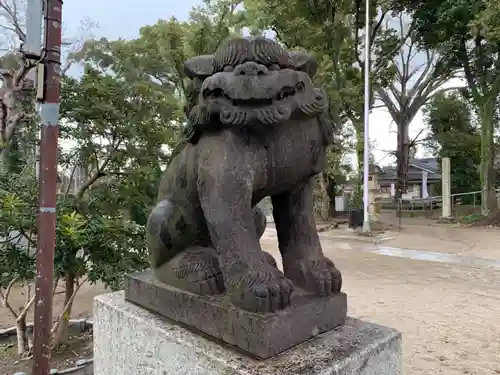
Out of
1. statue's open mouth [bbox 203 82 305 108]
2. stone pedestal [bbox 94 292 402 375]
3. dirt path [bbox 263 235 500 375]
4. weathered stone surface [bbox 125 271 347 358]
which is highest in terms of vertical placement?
statue's open mouth [bbox 203 82 305 108]

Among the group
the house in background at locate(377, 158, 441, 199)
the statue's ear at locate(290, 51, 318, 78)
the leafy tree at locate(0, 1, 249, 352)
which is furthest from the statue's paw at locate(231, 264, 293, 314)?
the house in background at locate(377, 158, 441, 199)

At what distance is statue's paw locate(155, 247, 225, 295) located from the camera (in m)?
1.32

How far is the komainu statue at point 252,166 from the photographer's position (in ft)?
3.82

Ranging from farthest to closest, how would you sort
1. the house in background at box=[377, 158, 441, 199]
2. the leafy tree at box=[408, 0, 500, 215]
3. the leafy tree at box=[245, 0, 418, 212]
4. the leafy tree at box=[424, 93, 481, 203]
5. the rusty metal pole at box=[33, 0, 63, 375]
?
1. the house in background at box=[377, 158, 441, 199]
2. the leafy tree at box=[424, 93, 481, 203]
3. the leafy tree at box=[408, 0, 500, 215]
4. the leafy tree at box=[245, 0, 418, 212]
5. the rusty metal pole at box=[33, 0, 63, 375]

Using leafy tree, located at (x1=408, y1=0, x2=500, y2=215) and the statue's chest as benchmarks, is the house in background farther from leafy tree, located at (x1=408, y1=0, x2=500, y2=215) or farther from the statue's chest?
the statue's chest

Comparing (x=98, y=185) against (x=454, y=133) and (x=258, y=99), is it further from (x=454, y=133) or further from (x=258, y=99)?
(x=454, y=133)

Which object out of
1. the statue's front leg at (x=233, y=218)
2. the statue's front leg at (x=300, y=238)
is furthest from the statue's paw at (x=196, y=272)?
the statue's front leg at (x=300, y=238)

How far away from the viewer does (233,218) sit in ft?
3.97

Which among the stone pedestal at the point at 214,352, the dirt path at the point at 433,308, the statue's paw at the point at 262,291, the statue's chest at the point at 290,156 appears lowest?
the dirt path at the point at 433,308

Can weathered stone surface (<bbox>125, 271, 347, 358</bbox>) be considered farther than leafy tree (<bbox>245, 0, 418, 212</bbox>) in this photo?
No

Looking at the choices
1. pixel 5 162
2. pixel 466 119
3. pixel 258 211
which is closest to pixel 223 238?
pixel 258 211

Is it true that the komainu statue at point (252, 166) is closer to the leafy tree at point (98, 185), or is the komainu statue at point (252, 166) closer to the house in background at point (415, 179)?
the leafy tree at point (98, 185)

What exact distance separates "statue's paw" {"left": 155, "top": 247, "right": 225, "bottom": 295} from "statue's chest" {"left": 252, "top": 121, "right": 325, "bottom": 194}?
318 mm

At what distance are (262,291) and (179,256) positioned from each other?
45 centimetres
